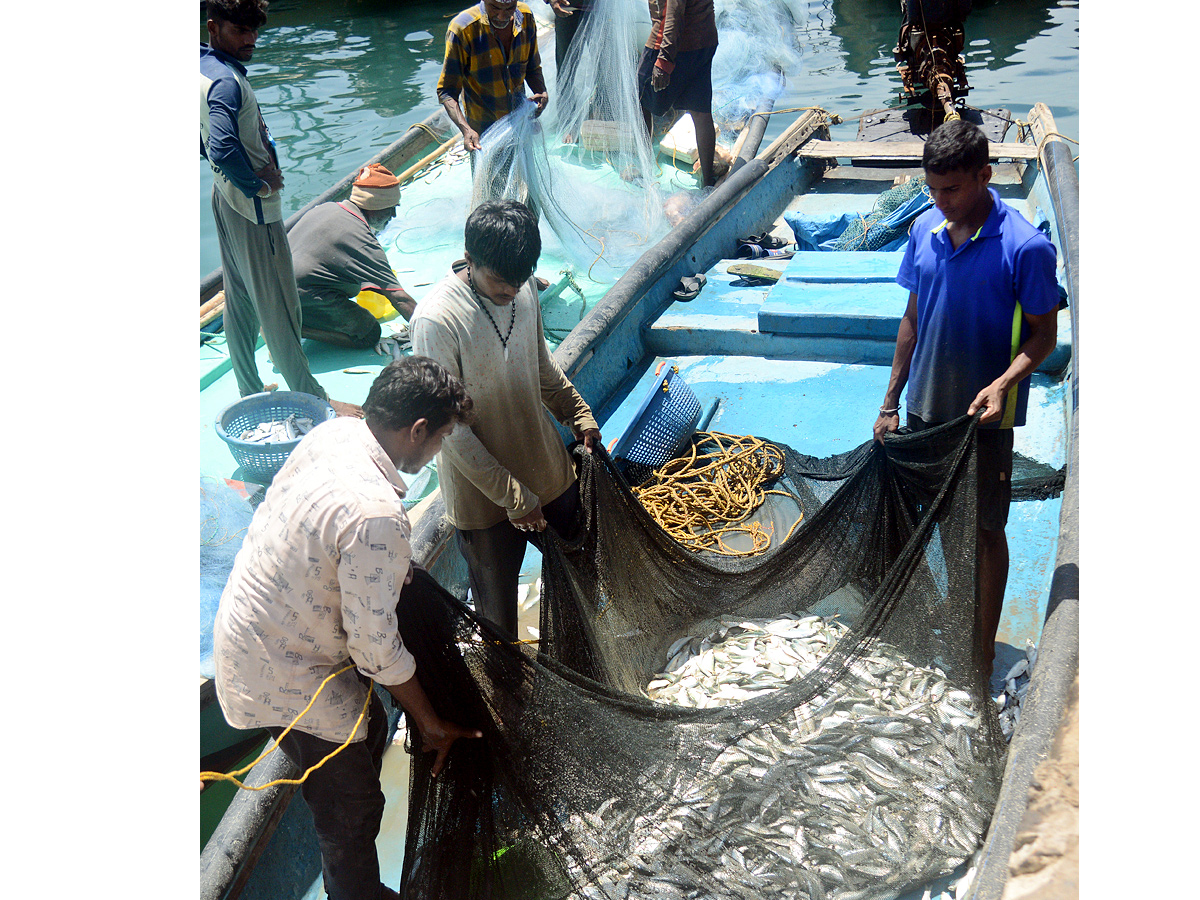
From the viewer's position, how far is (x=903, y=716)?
9.90 ft

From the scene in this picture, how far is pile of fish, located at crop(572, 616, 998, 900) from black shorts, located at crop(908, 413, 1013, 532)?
1.98 ft

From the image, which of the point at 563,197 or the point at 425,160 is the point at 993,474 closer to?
the point at 563,197

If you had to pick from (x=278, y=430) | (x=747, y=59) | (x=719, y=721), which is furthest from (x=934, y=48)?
(x=719, y=721)

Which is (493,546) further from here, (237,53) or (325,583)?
(237,53)

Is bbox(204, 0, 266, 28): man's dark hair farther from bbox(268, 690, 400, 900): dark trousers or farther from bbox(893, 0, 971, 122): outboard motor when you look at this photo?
bbox(893, 0, 971, 122): outboard motor

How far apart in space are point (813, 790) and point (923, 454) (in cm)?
126

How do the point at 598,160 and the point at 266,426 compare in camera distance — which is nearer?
the point at 266,426

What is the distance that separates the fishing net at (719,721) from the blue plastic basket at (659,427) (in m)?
1.16

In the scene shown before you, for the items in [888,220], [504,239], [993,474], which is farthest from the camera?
[888,220]

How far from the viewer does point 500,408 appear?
301 cm

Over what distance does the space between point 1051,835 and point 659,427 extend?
118 inches

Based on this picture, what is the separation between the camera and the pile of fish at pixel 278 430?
174 inches

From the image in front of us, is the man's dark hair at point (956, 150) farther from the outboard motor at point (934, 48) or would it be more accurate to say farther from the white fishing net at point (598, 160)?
the outboard motor at point (934, 48)

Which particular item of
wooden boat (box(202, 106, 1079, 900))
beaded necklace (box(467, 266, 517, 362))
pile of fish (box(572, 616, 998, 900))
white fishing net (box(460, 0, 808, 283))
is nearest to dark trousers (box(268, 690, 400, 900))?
wooden boat (box(202, 106, 1079, 900))
